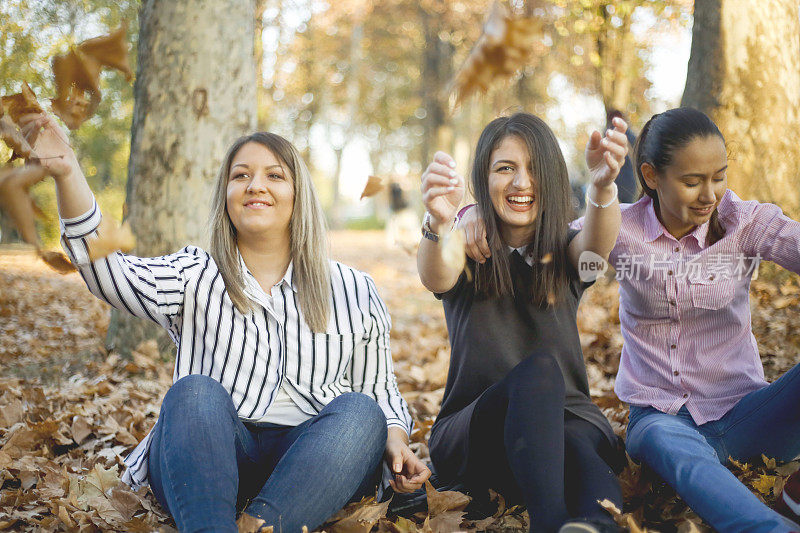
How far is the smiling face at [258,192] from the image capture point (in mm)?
2291

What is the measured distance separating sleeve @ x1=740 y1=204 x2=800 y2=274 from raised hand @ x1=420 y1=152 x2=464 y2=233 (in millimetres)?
1057

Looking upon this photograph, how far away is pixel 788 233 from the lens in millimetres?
2189

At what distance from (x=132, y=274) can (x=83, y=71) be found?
1.96 feet

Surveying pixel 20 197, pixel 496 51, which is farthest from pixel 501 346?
pixel 20 197

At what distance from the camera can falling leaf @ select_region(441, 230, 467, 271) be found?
6.91 feet

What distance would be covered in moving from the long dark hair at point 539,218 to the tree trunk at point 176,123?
235 centimetres

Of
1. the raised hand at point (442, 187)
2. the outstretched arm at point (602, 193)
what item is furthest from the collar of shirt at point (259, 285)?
the outstretched arm at point (602, 193)

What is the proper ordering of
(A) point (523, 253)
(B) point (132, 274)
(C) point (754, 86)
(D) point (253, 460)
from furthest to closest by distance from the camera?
(C) point (754, 86), (A) point (523, 253), (D) point (253, 460), (B) point (132, 274)

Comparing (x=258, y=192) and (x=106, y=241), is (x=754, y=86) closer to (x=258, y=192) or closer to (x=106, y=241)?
(x=258, y=192)

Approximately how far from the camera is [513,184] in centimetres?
226

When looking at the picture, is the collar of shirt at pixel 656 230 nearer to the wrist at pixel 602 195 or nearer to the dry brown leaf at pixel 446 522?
the wrist at pixel 602 195

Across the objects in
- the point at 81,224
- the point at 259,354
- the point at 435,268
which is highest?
the point at 81,224

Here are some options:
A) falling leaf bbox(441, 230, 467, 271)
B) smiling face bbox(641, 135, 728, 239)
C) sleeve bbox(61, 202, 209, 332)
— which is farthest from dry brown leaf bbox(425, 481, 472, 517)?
smiling face bbox(641, 135, 728, 239)

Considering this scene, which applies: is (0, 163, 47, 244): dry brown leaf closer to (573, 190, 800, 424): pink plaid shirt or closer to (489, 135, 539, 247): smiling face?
(489, 135, 539, 247): smiling face
